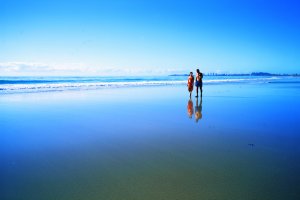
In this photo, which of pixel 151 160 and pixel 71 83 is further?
pixel 71 83

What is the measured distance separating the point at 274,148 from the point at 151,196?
10.7 feet

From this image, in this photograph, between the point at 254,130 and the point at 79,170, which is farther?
the point at 254,130

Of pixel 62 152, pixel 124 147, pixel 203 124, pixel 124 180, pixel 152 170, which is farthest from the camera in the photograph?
pixel 203 124

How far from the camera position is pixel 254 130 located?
710cm

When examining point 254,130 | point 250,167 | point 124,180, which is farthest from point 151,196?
point 254,130

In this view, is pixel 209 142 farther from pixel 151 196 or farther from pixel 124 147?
pixel 151 196

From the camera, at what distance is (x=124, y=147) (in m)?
→ 5.57

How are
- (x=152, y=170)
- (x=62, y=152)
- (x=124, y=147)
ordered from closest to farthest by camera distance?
(x=152, y=170) < (x=62, y=152) < (x=124, y=147)

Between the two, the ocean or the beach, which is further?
the ocean

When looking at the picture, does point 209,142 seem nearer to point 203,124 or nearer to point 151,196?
point 203,124

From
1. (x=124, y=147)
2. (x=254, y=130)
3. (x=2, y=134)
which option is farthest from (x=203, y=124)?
(x=2, y=134)

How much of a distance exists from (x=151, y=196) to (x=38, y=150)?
10.1 feet

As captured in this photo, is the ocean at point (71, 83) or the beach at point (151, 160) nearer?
the beach at point (151, 160)

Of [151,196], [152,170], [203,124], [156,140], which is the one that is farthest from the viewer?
[203,124]
